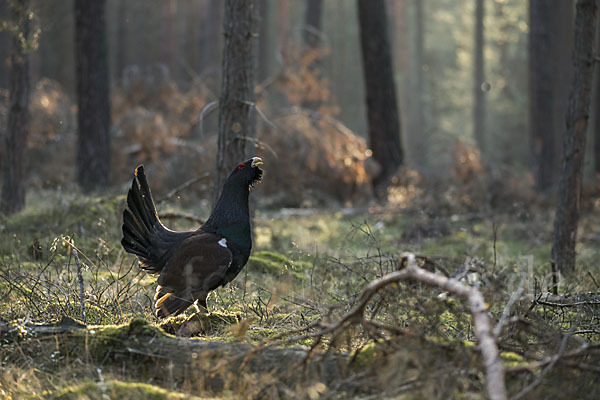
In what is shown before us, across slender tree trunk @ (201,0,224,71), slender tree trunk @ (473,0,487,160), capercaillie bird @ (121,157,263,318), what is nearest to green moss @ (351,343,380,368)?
capercaillie bird @ (121,157,263,318)

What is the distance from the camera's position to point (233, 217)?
528cm

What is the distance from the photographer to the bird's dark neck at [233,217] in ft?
17.0

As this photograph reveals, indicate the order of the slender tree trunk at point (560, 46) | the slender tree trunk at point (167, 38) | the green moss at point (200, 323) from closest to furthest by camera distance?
the green moss at point (200, 323), the slender tree trunk at point (560, 46), the slender tree trunk at point (167, 38)

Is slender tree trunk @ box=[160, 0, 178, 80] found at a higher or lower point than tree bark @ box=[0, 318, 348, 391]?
higher

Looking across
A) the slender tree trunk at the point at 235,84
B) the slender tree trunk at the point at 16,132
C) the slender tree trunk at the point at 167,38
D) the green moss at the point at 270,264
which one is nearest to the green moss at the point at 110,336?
the green moss at the point at 270,264

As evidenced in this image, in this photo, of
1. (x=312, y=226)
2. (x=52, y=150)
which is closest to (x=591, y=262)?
(x=312, y=226)

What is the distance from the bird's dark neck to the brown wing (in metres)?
0.12

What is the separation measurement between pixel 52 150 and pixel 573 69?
475 inches

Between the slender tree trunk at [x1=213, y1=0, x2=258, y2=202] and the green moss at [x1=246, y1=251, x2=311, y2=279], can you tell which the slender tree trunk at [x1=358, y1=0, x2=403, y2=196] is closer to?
the green moss at [x1=246, y1=251, x2=311, y2=279]

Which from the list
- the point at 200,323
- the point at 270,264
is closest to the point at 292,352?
the point at 200,323

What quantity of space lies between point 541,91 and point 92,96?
10203mm

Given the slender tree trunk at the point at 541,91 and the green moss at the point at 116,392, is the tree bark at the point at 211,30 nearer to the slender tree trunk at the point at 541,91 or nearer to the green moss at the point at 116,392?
Answer: the slender tree trunk at the point at 541,91

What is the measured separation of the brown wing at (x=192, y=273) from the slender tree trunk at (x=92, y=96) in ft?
25.7

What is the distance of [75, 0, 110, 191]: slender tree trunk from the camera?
12336 mm
